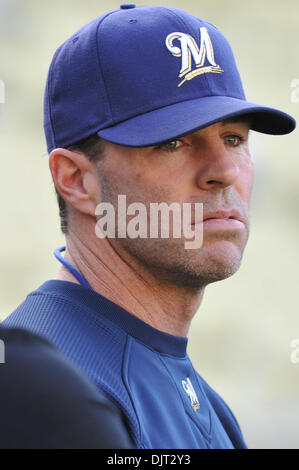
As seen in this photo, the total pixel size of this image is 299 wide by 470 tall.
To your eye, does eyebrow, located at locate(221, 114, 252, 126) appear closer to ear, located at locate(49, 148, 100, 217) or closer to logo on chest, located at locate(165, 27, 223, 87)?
logo on chest, located at locate(165, 27, 223, 87)

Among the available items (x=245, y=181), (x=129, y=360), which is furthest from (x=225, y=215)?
(x=129, y=360)

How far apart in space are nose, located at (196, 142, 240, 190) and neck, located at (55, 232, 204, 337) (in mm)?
216

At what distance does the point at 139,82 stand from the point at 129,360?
21.1 inches

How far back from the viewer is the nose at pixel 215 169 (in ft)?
5.15

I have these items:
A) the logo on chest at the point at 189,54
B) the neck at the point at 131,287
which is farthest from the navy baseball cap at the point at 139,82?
the neck at the point at 131,287

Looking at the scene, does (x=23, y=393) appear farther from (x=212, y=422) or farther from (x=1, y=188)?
(x=1, y=188)

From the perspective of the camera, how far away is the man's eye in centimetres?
168

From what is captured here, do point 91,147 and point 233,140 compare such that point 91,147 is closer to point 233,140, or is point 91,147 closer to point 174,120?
point 174,120

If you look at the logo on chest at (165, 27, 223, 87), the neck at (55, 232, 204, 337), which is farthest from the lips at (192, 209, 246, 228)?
the logo on chest at (165, 27, 223, 87)

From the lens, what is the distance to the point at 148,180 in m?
1.58

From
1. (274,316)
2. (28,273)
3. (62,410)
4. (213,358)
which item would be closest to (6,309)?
(28,273)

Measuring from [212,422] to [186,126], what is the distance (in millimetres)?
595

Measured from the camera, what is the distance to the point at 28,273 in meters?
4.82
